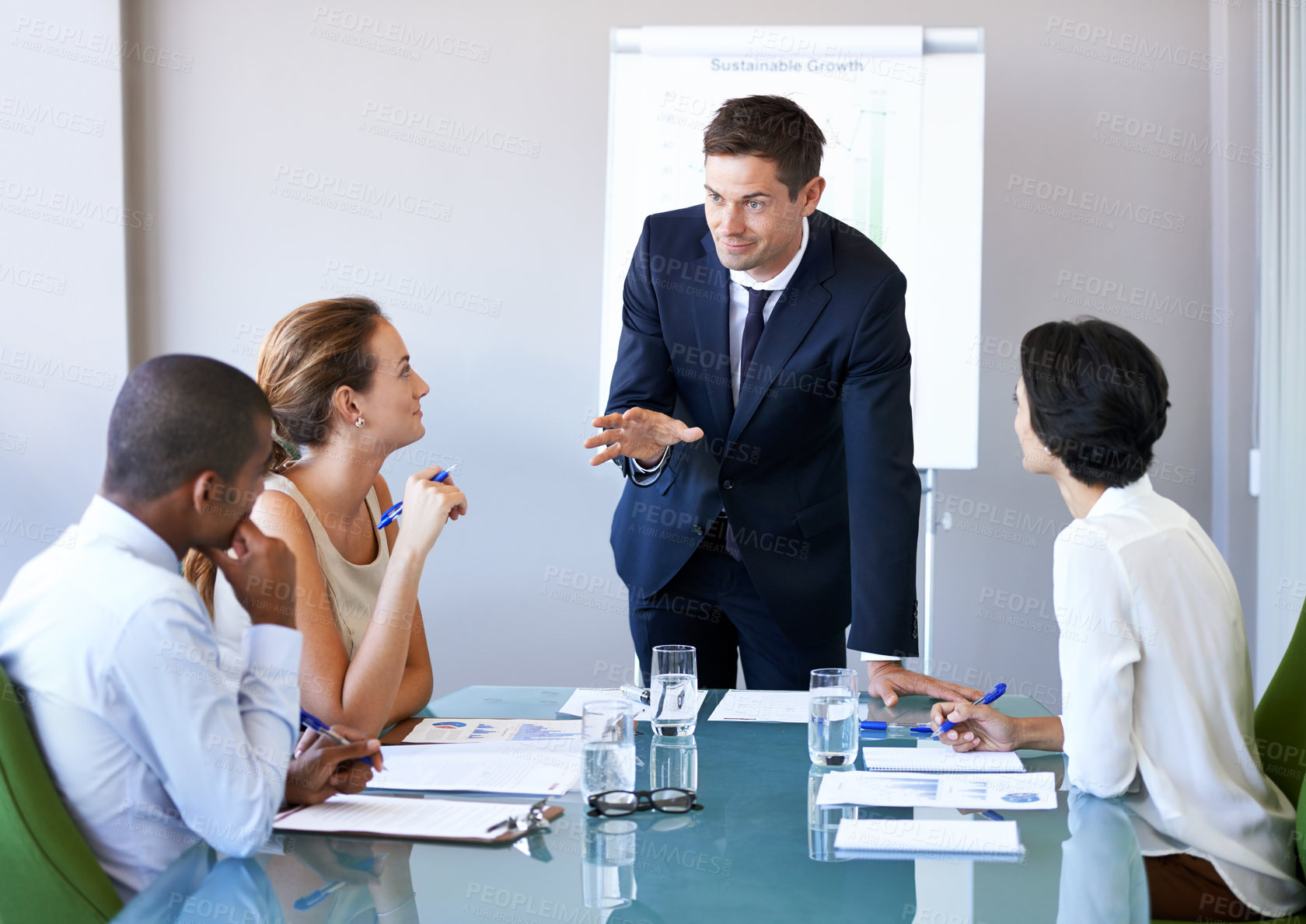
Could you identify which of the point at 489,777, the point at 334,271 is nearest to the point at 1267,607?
the point at 489,777

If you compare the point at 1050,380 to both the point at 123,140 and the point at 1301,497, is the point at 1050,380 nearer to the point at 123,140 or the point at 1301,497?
the point at 1301,497

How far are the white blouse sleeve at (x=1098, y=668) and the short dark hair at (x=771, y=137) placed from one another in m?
1.09

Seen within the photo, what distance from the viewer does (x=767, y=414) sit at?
2.39 m

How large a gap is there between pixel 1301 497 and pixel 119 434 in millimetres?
3218

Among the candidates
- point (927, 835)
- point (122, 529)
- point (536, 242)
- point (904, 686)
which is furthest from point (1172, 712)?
point (536, 242)

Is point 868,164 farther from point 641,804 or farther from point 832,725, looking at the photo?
point 641,804

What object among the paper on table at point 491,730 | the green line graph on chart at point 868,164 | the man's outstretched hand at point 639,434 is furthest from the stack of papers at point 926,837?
the green line graph on chart at point 868,164

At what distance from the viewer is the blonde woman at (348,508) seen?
177 cm

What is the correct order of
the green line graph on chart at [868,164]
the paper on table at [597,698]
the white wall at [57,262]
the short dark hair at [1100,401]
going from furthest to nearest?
the white wall at [57,262], the green line graph on chart at [868,164], the paper on table at [597,698], the short dark hair at [1100,401]

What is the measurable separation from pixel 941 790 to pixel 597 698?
717mm

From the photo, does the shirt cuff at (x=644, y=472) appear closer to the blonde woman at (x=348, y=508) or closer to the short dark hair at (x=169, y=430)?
the blonde woman at (x=348, y=508)

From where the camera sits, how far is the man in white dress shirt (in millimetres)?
1123

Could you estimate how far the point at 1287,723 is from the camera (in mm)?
1711

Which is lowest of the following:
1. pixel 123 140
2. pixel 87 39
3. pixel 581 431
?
pixel 581 431
